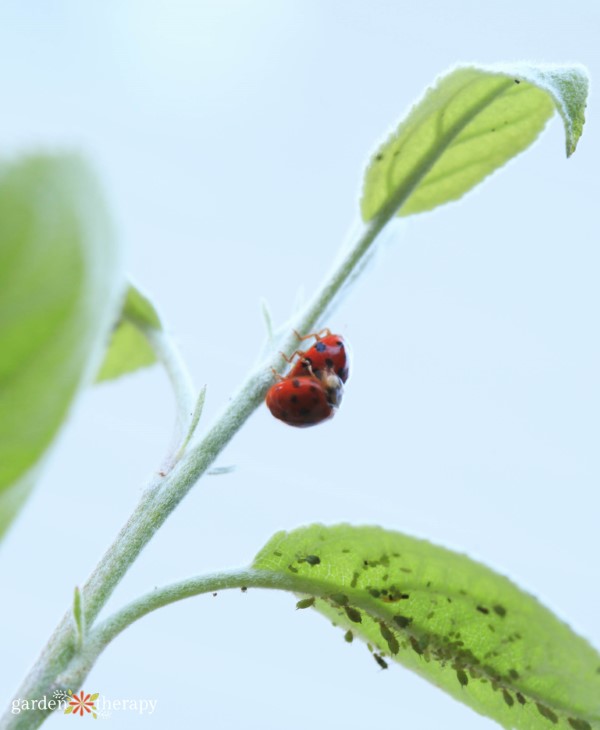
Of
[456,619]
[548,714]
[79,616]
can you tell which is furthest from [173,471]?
[548,714]

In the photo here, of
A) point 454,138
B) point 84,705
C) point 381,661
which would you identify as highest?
point 454,138

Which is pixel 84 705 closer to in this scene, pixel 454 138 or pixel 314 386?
pixel 314 386

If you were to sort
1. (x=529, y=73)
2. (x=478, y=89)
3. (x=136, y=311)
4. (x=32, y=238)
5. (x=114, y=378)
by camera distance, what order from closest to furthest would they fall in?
(x=32, y=238), (x=529, y=73), (x=478, y=89), (x=136, y=311), (x=114, y=378)

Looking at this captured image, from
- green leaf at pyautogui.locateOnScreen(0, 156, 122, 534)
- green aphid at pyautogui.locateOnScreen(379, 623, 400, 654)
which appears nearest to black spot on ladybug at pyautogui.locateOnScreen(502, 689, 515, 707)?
green aphid at pyautogui.locateOnScreen(379, 623, 400, 654)

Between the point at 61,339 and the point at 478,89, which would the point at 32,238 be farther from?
the point at 478,89

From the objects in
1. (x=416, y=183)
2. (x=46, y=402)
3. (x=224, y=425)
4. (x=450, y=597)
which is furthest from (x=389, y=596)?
(x=46, y=402)

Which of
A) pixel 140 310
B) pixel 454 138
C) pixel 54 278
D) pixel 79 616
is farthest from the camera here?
pixel 140 310
